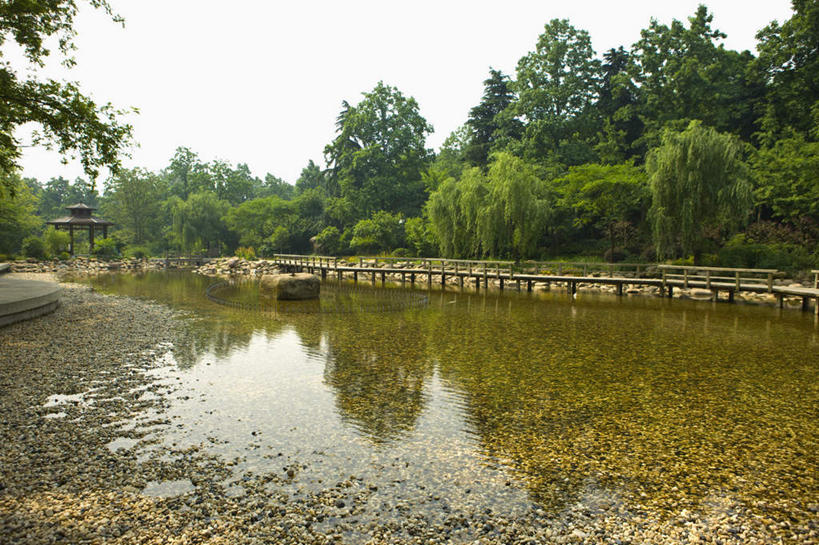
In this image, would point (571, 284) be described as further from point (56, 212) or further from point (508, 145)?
point (56, 212)

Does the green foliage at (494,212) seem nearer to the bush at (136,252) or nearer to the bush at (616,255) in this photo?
the bush at (616,255)

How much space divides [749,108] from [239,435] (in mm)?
38989

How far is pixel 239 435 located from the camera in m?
5.79

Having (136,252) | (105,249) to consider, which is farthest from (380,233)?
(105,249)

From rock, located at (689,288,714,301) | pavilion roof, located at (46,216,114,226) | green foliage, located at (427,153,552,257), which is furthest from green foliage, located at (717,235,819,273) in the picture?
pavilion roof, located at (46,216,114,226)

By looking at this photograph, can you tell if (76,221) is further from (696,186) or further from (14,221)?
(696,186)

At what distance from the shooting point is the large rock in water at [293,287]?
20141 mm

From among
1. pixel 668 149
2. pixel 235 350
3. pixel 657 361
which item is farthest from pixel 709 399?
pixel 668 149

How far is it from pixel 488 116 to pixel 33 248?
4182cm

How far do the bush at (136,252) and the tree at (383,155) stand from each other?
2274 centimetres

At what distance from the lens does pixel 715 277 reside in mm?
19656

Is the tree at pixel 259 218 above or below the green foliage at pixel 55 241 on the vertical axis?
above

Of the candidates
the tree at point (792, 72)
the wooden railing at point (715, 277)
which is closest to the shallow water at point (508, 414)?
the wooden railing at point (715, 277)

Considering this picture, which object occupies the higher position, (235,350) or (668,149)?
(668,149)
